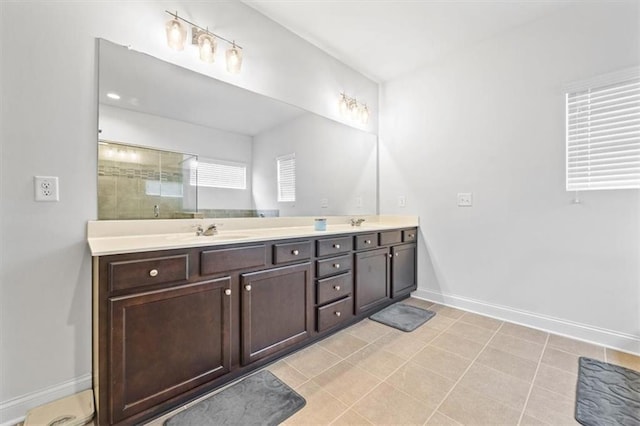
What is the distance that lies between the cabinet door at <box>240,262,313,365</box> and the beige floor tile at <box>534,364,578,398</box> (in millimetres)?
1469

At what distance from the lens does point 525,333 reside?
91.1 inches

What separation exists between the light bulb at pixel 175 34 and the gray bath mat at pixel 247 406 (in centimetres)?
214

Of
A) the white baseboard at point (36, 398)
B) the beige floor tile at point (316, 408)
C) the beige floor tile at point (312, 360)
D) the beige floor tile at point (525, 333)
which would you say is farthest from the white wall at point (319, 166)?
the beige floor tile at point (525, 333)

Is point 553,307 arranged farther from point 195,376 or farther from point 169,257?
point 169,257

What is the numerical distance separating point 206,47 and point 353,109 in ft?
5.63

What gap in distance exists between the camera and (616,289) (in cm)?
206

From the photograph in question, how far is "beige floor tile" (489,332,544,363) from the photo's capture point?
196 cm

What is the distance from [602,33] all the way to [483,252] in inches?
75.5

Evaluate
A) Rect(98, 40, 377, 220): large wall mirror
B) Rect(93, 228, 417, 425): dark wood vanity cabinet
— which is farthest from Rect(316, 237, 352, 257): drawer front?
Rect(98, 40, 377, 220): large wall mirror

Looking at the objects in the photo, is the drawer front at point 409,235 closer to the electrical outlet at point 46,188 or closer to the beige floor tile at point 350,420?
the beige floor tile at point 350,420

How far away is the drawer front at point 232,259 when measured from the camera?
4.94 ft

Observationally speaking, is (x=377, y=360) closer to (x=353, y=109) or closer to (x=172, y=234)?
(x=172, y=234)

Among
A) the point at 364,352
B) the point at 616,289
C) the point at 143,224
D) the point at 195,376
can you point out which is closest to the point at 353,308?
the point at 364,352

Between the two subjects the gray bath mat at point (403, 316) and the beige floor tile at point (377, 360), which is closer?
the beige floor tile at point (377, 360)
